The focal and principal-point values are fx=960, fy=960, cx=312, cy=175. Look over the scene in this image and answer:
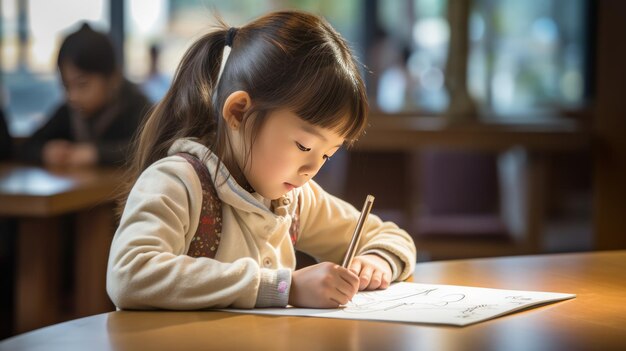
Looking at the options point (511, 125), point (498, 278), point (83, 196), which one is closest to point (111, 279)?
point (498, 278)

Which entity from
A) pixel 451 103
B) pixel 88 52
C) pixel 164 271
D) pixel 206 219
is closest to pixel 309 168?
pixel 206 219

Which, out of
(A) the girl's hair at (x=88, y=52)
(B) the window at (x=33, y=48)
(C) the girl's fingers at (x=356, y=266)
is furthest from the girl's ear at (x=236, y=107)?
(B) the window at (x=33, y=48)

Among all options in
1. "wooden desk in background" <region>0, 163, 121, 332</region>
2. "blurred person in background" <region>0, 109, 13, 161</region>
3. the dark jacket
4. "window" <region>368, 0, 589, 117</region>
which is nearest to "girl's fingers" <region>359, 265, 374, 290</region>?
"wooden desk in background" <region>0, 163, 121, 332</region>

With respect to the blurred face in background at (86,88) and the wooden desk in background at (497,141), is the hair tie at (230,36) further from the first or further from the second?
the wooden desk in background at (497,141)

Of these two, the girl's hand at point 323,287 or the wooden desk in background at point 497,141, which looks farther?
the wooden desk in background at point 497,141

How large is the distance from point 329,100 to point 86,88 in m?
2.43

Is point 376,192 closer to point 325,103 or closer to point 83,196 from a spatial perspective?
point 83,196

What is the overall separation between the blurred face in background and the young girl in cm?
223

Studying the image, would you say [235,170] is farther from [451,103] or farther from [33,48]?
[33,48]

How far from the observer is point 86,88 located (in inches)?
134

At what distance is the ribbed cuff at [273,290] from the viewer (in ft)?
3.36

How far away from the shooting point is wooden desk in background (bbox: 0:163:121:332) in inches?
96.3

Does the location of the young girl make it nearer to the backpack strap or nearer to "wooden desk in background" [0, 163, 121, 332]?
A: the backpack strap

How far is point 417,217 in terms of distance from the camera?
374 centimetres
